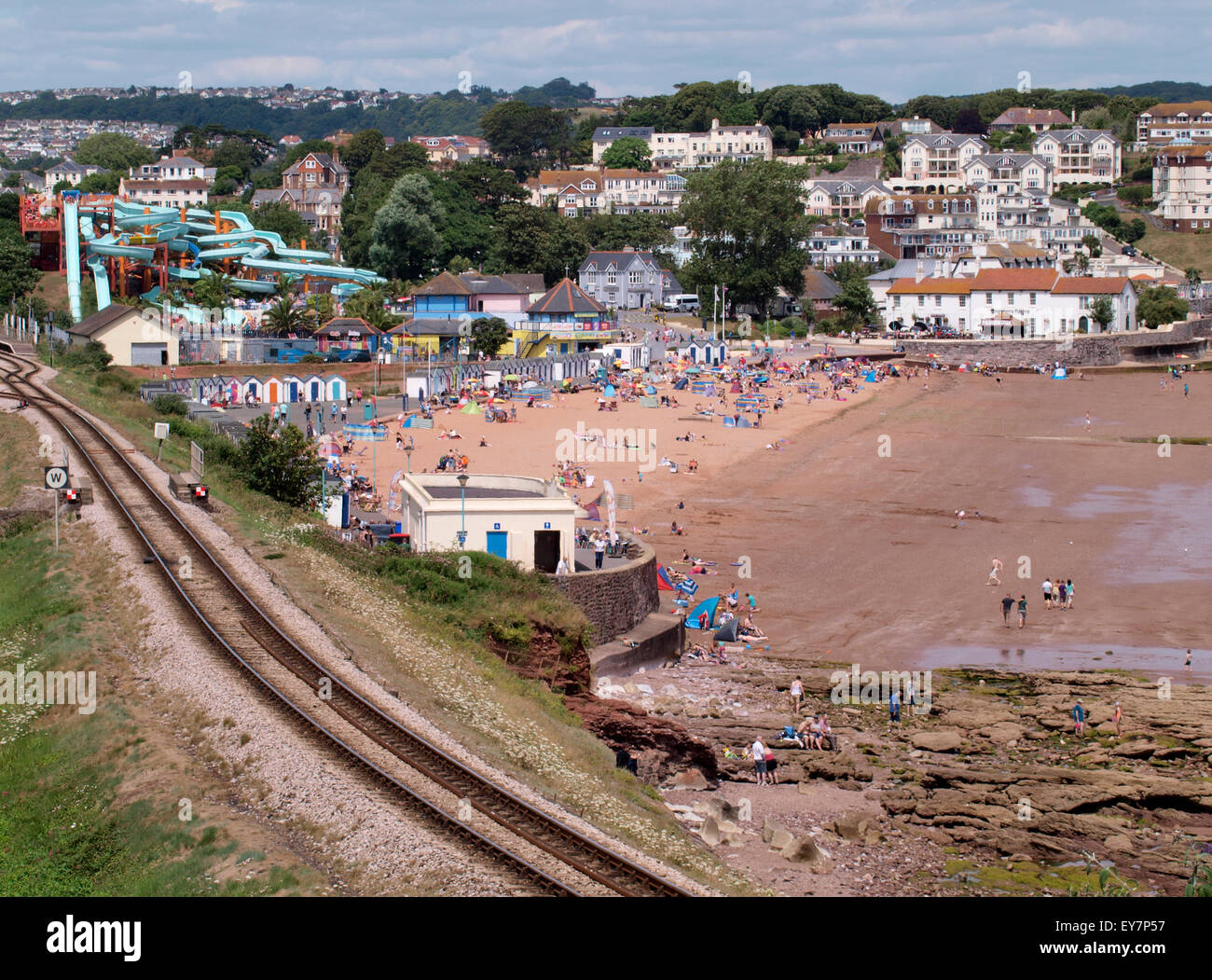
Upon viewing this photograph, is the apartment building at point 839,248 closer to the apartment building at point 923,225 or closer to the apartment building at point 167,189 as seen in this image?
the apartment building at point 923,225

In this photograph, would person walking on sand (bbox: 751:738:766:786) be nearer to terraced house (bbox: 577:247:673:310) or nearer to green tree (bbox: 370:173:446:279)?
terraced house (bbox: 577:247:673:310)

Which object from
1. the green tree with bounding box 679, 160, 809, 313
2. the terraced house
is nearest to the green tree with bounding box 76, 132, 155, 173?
the terraced house

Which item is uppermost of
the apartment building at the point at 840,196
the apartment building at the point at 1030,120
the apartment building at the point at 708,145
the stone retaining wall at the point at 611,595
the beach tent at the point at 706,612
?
the apartment building at the point at 1030,120

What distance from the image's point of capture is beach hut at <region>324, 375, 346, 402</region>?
48.9 m

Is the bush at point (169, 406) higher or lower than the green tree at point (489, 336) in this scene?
lower

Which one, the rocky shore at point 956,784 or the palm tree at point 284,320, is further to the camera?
the palm tree at point 284,320

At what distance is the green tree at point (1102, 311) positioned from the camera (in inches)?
3157

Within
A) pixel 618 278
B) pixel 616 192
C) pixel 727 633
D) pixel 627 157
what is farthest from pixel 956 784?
pixel 627 157

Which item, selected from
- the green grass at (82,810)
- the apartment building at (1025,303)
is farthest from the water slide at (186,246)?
the green grass at (82,810)

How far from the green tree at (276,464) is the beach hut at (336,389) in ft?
72.2

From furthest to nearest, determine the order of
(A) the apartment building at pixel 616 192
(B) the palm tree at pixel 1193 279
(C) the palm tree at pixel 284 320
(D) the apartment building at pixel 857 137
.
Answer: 1. (D) the apartment building at pixel 857 137
2. (A) the apartment building at pixel 616 192
3. (B) the palm tree at pixel 1193 279
4. (C) the palm tree at pixel 284 320

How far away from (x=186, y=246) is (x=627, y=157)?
8604 centimetres

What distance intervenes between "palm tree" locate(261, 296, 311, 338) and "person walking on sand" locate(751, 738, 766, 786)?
50299 mm
